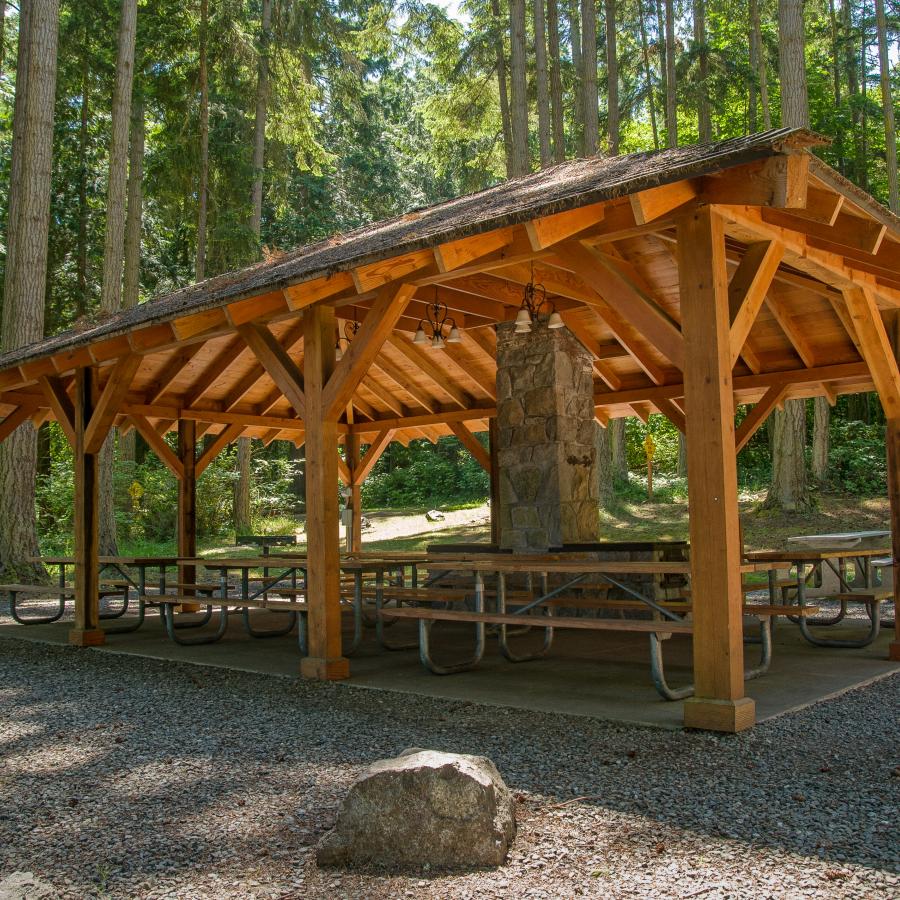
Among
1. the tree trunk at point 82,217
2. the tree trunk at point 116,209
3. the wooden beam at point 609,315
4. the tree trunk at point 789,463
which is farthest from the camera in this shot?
the tree trunk at point 82,217

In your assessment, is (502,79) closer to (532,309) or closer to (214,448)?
(214,448)

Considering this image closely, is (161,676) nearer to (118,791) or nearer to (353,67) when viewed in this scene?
(118,791)

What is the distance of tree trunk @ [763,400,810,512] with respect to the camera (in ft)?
49.6

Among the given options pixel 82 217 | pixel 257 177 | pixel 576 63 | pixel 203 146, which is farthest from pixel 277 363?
pixel 82 217

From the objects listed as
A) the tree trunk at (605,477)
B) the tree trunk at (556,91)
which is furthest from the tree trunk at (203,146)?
the tree trunk at (605,477)

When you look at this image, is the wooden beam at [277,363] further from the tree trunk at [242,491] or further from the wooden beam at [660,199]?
the tree trunk at [242,491]

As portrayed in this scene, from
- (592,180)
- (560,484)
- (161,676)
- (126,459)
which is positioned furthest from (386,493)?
(592,180)

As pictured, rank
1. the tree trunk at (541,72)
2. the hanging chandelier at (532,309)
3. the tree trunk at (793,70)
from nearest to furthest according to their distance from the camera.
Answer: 1. the hanging chandelier at (532,309)
2. the tree trunk at (793,70)
3. the tree trunk at (541,72)

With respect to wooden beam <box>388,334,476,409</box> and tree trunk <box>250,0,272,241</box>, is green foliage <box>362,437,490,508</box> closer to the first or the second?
tree trunk <box>250,0,272,241</box>

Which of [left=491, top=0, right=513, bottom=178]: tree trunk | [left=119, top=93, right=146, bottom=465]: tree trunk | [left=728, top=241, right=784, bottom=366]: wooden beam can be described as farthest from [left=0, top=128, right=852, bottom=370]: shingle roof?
[left=491, top=0, right=513, bottom=178]: tree trunk

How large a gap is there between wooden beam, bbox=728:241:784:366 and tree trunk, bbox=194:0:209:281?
49.4 ft

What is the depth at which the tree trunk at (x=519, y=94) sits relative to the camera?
15172mm

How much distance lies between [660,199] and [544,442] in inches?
172

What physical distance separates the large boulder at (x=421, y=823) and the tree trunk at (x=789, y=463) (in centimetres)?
1314
